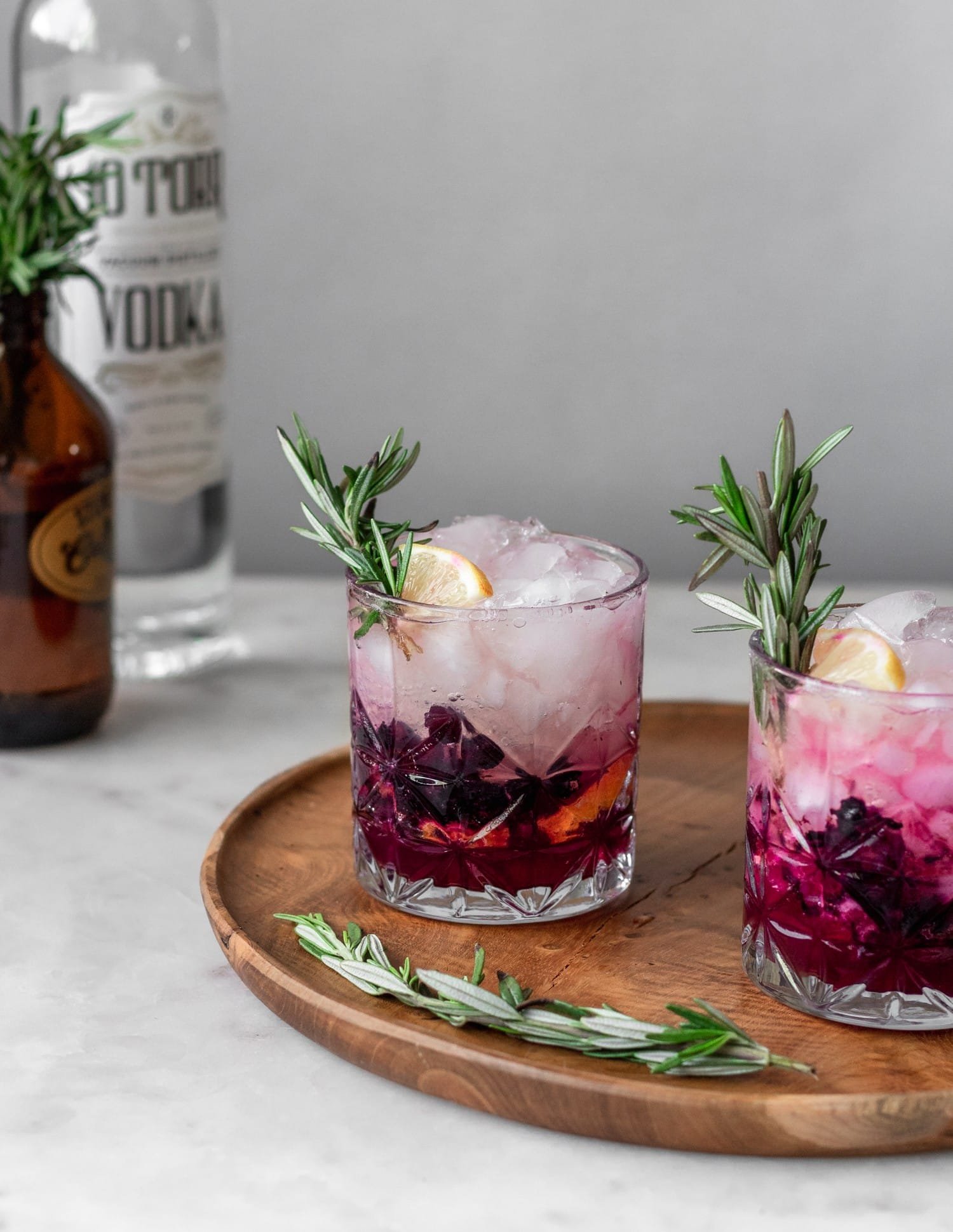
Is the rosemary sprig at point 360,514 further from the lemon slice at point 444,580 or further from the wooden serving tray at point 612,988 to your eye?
the wooden serving tray at point 612,988

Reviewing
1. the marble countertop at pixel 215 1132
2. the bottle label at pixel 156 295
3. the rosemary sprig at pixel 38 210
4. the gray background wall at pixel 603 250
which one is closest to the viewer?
the marble countertop at pixel 215 1132

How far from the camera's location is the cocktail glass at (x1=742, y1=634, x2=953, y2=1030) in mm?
646

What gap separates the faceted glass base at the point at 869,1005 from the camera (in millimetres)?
683

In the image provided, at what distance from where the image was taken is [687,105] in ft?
4.65

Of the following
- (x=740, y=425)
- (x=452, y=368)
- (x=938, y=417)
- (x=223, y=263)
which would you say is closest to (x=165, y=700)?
(x=223, y=263)

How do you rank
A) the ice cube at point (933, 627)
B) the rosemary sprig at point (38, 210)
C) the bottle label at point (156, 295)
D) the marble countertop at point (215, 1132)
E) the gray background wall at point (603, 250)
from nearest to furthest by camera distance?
the marble countertop at point (215, 1132) → the ice cube at point (933, 627) → the rosemary sprig at point (38, 210) → the bottle label at point (156, 295) → the gray background wall at point (603, 250)

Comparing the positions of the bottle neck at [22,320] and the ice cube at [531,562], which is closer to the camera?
the ice cube at [531,562]

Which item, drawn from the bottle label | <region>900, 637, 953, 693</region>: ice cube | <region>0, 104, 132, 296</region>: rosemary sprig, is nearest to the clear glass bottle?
the bottle label

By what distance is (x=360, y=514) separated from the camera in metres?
0.81

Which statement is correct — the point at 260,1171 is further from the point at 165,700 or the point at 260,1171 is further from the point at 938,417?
the point at 938,417

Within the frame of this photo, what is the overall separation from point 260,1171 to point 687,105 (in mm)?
1089

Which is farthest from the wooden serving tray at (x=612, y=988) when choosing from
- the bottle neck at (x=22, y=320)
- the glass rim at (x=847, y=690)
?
the bottle neck at (x=22, y=320)

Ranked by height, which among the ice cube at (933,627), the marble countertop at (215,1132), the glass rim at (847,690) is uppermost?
the ice cube at (933,627)

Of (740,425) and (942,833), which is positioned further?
(740,425)
